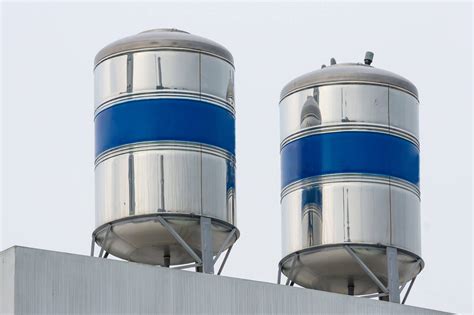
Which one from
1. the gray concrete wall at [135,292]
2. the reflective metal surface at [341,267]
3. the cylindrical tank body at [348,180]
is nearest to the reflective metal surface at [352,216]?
the cylindrical tank body at [348,180]

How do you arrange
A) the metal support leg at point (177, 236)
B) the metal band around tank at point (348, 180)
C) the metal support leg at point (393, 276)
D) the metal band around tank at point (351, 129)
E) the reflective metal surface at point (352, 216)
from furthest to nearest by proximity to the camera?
the metal band around tank at point (351, 129) → the metal band around tank at point (348, 180) → the reflective metal surface at point (352, 216) → the metal support leg at point (393, 276) → the metal support leg at point (177, 236)

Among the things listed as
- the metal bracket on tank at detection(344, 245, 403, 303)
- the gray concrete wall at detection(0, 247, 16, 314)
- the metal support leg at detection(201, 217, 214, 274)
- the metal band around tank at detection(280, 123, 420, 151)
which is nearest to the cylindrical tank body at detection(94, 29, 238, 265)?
the metal support leg at detection(201, 217, 214, 274)

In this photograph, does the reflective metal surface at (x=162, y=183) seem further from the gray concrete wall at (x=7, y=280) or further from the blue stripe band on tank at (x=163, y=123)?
the gray concrete wall at (x=7, y=280)

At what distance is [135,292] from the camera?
3794 cm

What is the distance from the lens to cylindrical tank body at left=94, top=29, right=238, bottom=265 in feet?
133


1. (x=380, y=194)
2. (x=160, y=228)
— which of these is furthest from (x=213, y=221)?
(x=380, y=194)

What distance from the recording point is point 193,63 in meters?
41.3

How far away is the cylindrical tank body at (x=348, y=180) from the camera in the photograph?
1665 inches

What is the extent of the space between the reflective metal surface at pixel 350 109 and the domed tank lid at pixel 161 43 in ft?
6.82

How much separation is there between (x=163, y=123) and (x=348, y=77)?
4060 mm

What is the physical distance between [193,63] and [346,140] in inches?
137

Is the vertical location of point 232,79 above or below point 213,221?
above

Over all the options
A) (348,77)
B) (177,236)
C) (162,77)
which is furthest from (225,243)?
(348,77)

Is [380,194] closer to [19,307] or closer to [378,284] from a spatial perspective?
[378,284]
